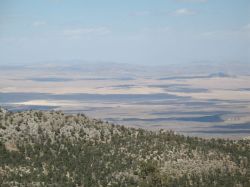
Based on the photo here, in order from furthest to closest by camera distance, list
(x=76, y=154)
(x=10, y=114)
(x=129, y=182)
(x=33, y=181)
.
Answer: (x=10, y=114)
(x=76, y=154)
(x=129, y=182)
(x=33, y=181)

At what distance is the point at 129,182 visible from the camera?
62.8m

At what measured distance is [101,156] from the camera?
68250mm

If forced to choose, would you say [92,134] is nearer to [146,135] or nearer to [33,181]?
[146,135]

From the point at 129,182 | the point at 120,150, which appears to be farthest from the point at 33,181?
the point at 120,150

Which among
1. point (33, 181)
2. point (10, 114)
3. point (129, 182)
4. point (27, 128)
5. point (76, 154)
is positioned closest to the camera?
point (33, 181)

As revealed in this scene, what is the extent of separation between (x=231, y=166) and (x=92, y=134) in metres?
19.4

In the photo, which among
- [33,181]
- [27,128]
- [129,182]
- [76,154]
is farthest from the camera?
[27,128]

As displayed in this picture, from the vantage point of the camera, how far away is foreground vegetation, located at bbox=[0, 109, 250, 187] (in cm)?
6166

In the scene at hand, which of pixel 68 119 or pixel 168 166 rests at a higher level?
pixel 68 119

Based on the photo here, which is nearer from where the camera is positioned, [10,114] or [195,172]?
[195,172]

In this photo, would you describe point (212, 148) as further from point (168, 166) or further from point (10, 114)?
point (10, 114)

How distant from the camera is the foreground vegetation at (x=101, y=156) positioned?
61.7 metres

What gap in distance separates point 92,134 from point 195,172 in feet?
49.8

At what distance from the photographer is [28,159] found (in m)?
64.5
